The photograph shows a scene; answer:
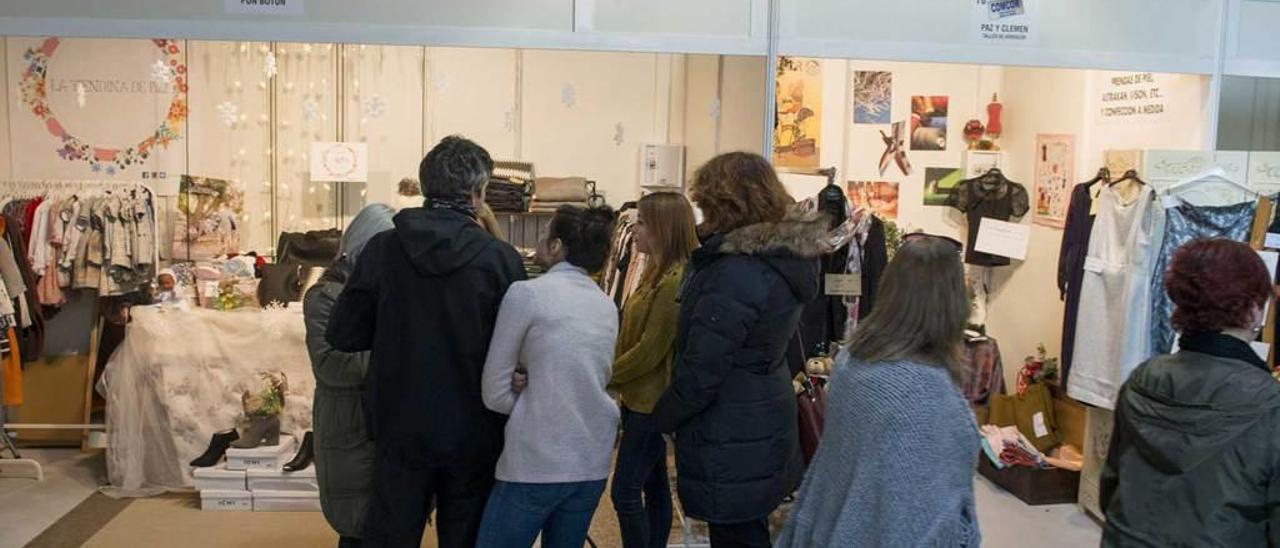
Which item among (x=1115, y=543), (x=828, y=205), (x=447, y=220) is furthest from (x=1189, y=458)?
(x=828, y=205)

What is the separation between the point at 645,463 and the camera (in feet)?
11.7

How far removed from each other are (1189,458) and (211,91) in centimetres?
550

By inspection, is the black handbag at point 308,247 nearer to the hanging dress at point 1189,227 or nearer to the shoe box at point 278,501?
the shoe box at point 278,501

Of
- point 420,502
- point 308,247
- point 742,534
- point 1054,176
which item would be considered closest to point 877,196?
point 1054,176

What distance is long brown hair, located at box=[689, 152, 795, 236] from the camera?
116 inches

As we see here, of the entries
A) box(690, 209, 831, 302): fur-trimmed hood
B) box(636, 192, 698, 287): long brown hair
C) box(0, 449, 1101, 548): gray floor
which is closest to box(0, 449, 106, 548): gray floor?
box(0, 449, 1101, 548): gray floor

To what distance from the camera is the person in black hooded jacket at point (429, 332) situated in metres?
2.69

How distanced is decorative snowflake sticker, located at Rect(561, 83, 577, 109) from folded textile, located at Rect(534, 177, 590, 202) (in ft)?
1.43

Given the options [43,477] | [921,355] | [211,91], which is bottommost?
[43,477]

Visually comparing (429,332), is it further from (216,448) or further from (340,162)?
(340,162)

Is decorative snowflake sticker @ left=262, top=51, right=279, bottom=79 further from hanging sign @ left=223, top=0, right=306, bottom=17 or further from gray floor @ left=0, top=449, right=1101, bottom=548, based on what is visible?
hanging sign @ left=223, top=0, right=306, bottom=17

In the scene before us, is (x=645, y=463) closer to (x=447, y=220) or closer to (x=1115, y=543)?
(x=447, y=220)

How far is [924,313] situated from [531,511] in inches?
44.5

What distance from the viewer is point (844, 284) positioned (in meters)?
4.75
